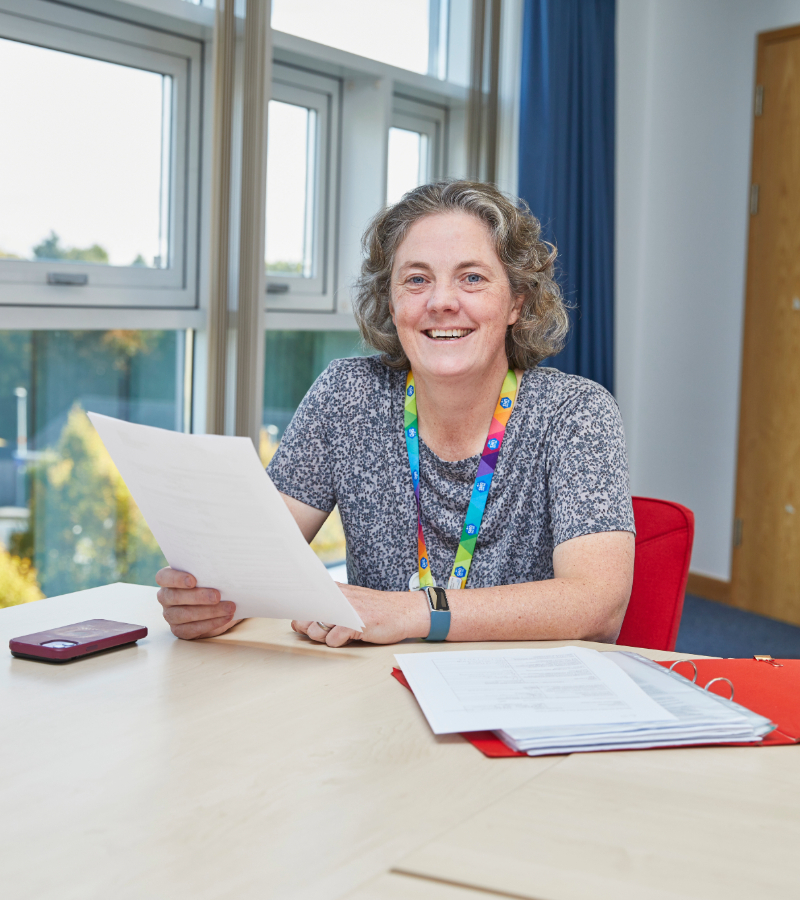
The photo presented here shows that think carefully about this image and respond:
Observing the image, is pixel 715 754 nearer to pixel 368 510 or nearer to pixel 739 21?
pixel 368 510

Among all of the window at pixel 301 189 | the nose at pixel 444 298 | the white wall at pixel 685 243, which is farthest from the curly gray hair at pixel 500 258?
the white wall at pixel 685 243

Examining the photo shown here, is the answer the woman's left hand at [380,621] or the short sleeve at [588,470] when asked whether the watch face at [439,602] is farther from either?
the short sleeve at [588,470]

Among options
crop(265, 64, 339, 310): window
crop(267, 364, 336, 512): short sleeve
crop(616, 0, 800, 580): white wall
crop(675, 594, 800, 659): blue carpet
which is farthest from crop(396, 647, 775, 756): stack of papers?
crop(616, 0, 800, 580): white wall

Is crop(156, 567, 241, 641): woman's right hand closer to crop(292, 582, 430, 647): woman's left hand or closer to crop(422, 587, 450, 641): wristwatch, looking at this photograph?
crop(292, 582, 430, 647): woman's left hand

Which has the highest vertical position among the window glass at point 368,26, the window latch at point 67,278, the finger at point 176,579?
the window glass at point 368,26

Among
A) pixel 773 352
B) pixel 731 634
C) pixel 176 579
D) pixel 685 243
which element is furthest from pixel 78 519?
pixel 685 243

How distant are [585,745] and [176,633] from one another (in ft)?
1.85

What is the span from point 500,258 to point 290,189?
163cm

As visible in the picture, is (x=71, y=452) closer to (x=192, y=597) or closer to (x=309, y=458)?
(x=309, y=458)

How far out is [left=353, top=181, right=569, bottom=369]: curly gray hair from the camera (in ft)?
5.27

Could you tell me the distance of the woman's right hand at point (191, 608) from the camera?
1190 mm

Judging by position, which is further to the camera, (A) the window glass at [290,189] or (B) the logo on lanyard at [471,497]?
(A) the window glass at [290,189]

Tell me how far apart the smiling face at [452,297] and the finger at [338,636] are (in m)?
0.54

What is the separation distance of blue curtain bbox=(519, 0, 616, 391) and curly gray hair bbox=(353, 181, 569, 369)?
74.0 inches
